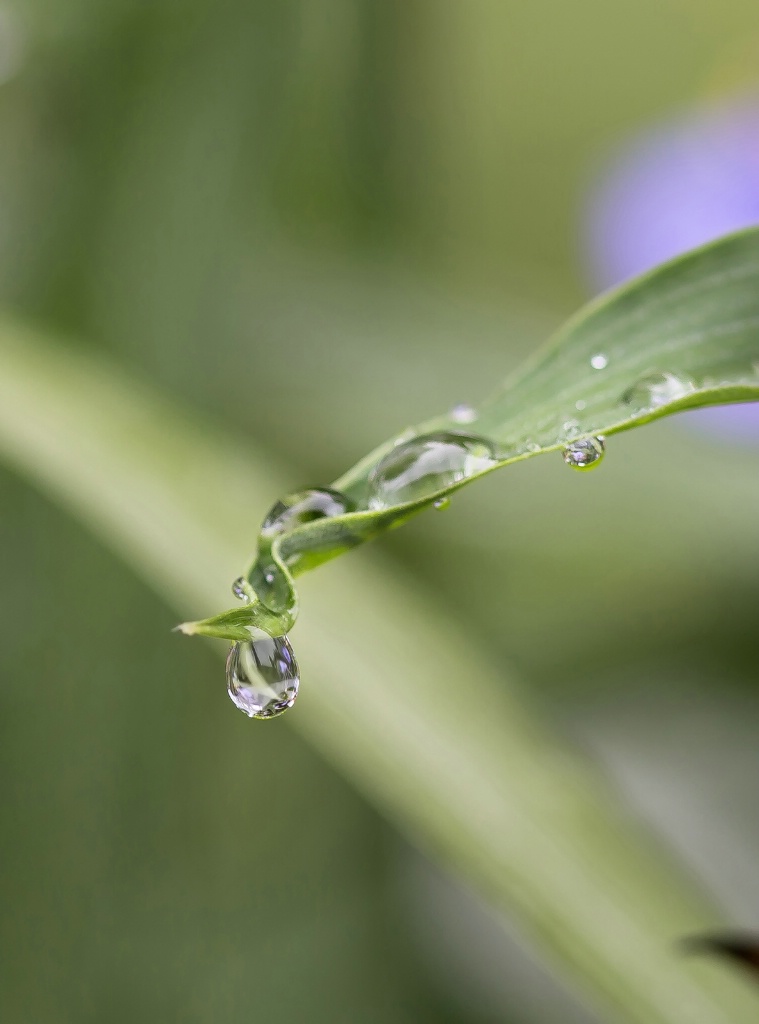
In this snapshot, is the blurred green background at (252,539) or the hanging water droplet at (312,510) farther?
the blurred green background at (252,539)

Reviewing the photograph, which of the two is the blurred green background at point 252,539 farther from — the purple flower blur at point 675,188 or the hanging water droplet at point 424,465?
the purple flower blur at point 675,188

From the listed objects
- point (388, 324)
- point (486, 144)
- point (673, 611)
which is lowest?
point (673, 611)

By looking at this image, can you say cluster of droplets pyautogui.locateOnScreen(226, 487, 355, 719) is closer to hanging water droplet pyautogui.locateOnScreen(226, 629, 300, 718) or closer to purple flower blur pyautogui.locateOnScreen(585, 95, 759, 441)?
hanging water droplet pyautogui.locateOnScreen(226, 629, 300, 718)

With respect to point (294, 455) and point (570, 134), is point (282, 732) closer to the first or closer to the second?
point (294, 455)

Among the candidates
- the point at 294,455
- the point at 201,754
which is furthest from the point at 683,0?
the point at 201,754

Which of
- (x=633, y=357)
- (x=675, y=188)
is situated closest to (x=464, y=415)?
(x=633, y=357)

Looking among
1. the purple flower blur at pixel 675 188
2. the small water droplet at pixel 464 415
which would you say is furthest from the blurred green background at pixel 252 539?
the purple flower blur at pixel 675 188
